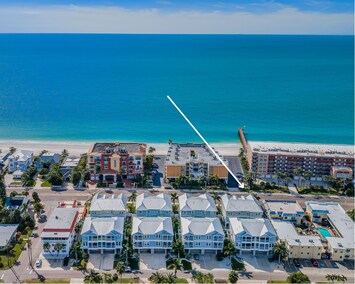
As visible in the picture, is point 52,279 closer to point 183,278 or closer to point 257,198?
point 183,278

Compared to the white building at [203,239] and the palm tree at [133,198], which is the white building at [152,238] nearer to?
the white building at [203,239]

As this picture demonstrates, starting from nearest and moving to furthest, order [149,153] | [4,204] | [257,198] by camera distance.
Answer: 1. [4,204]
2. [257,198]
3. [149,153]

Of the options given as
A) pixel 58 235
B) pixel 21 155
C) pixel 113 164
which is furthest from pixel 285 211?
pixel 21 155

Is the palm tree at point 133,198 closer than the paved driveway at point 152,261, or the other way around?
the paved driveway at point 152,261

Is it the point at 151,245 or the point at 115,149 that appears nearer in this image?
the point at 151,245

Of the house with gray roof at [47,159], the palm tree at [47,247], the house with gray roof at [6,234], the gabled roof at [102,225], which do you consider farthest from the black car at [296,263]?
the house with gray roof at [47,159]

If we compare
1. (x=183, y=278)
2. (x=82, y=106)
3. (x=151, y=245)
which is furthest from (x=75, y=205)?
(x=82, y=106)
